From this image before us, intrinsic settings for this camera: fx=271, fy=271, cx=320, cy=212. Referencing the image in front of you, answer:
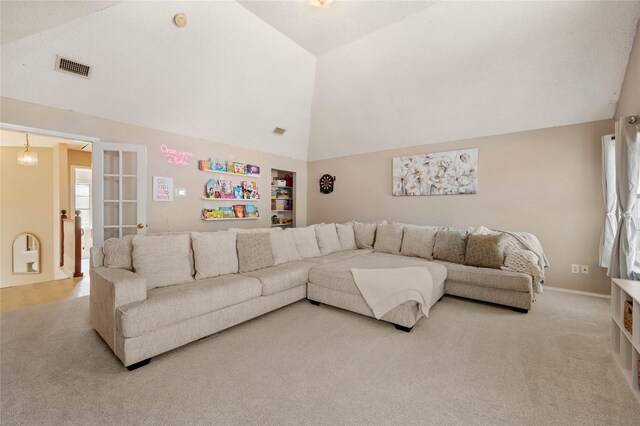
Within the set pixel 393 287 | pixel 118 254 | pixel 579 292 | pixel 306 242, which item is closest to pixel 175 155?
pixel 118 254

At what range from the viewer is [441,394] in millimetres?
1639

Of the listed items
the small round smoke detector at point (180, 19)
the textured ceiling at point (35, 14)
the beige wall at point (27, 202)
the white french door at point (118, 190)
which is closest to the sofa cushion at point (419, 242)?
the white french door at point (118, 190)

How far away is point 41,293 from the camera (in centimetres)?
352

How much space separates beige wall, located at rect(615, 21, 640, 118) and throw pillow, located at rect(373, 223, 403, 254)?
2798 mm

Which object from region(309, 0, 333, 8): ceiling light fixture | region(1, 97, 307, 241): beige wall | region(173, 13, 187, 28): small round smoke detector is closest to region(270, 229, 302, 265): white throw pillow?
region(1, 97, 307, 241): beige wall

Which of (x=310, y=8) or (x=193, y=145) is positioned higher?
(x=310, y=8)

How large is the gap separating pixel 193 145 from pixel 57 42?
1.77 meters

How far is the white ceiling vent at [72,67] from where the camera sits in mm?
2721

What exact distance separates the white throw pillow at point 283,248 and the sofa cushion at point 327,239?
56 centimetres

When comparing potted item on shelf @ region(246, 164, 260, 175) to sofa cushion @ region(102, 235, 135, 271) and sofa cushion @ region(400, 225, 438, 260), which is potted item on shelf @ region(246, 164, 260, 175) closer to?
sofa cushion @ region(102, 235, 135, 271)

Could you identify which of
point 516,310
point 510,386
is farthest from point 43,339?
point 516,310

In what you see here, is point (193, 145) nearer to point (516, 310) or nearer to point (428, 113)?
point (428, 113)

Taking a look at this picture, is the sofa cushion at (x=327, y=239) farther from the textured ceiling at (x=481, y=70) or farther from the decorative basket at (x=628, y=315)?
the decorative basket at (x=628, y=315)

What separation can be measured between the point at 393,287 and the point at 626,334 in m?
1.59
